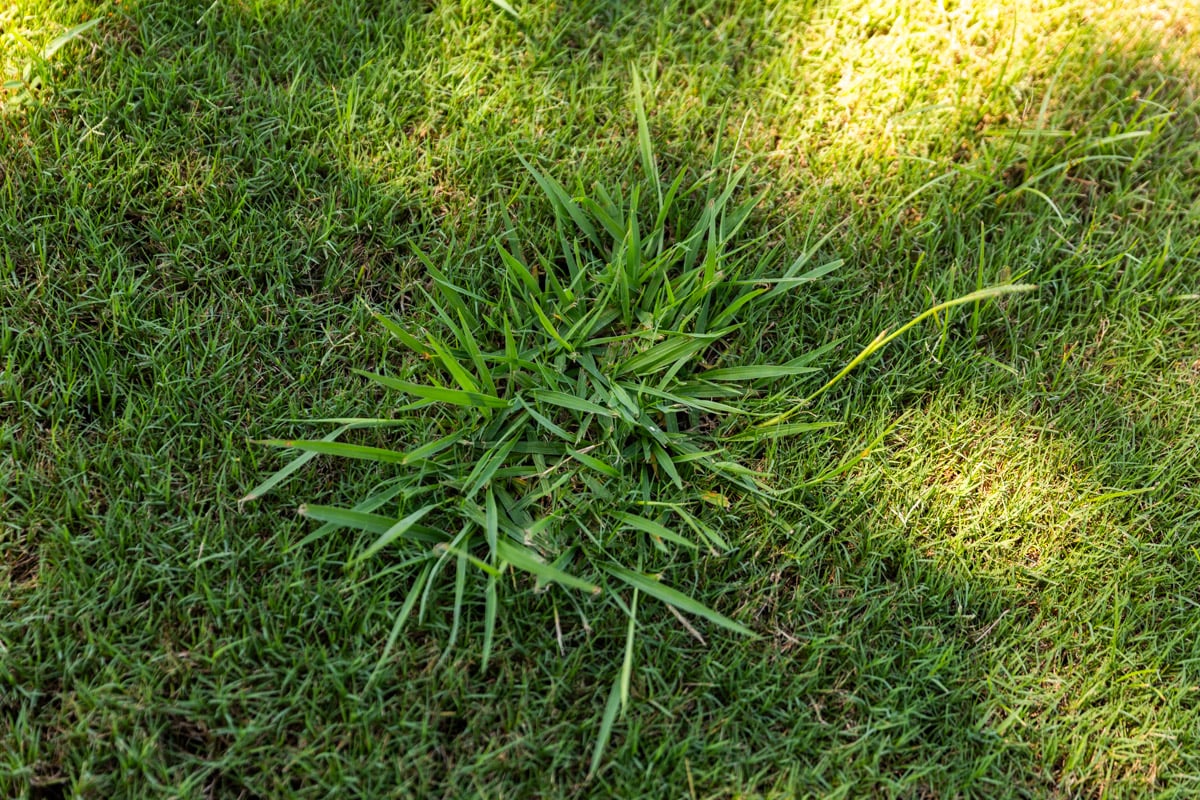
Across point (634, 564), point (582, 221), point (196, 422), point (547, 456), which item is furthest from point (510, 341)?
point (196, 422)

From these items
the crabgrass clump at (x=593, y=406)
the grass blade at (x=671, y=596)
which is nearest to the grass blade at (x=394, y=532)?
the crabgrass clump at (x=593, y=406)

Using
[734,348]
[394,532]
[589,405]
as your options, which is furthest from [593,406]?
[394,532]

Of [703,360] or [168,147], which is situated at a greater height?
[168,147]

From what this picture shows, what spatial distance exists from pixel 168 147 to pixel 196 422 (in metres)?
0.73

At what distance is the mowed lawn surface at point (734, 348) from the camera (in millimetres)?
1741

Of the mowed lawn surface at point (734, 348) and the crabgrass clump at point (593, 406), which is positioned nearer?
the mowed lawn surface at point (734, 348)

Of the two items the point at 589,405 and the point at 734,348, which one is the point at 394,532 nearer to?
the point at 589,405

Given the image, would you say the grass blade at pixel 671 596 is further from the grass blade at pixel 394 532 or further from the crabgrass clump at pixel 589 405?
the grass blade at pixel 394 532

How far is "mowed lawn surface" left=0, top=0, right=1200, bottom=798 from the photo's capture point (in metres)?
1.74

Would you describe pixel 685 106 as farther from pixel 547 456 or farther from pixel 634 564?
pixel 634 564

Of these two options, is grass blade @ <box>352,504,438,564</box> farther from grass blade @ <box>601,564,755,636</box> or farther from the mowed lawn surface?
grass blade @ <box>601,564,755,636</box>

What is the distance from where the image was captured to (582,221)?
86.5 inches

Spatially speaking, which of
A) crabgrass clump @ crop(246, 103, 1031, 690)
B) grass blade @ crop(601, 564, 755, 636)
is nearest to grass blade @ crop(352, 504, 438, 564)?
crabgrass clump @ crop(246, 103, 1031, 690)

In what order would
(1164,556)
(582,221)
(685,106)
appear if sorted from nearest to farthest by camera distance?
(1164,556) < (582,221) < (685,106)
